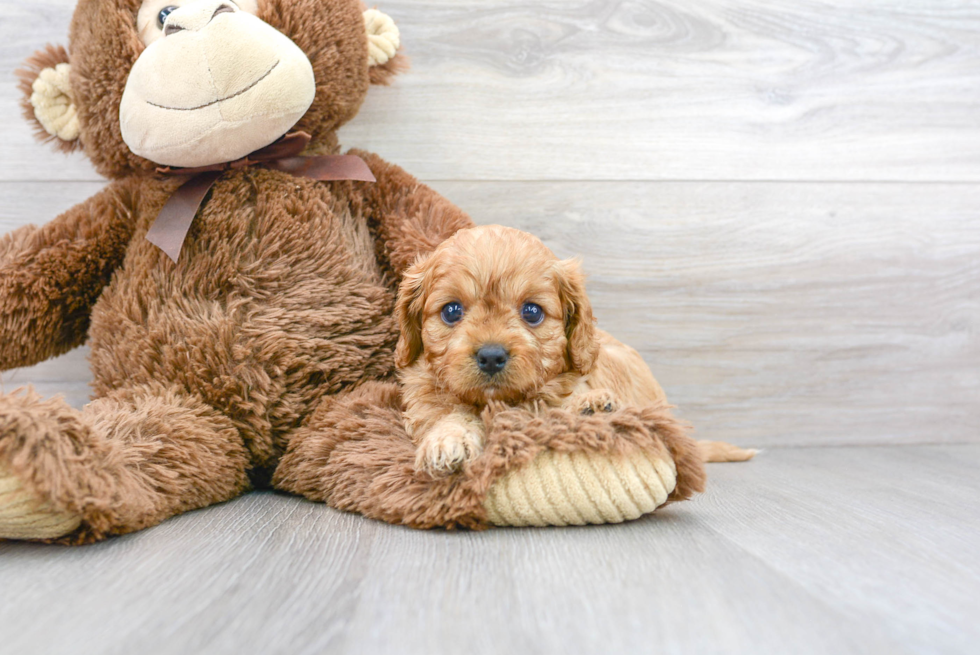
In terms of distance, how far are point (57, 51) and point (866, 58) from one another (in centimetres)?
191

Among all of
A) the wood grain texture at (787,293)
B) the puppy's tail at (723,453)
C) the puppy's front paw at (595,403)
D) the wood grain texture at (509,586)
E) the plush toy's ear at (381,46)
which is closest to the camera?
the wood grain texture at (509,586)

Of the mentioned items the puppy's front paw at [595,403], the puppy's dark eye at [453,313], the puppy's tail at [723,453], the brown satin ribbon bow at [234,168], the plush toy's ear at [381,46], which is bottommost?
the puppy's tail at [723,453]

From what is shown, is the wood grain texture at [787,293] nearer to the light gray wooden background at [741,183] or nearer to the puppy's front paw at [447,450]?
the light gray wooden background at [741,183]

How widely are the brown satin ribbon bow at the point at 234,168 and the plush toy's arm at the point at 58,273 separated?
0.43ft

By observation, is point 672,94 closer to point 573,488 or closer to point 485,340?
point 485,340

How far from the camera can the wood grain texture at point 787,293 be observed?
181 cm

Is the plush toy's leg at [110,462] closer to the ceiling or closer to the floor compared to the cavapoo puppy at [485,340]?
closer to the floor

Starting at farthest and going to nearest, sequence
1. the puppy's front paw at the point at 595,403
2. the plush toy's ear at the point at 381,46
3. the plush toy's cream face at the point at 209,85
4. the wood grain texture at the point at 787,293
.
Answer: the wood grain texture at the point at 787,293, the plush toy's ear at the point at 381,46, the plush toy's cream face at the point at 209,85, the puppy's front paw at the point at 595,403

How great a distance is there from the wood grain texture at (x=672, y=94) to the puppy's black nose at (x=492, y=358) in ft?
2.69

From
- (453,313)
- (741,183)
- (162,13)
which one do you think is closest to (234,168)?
(162,13)

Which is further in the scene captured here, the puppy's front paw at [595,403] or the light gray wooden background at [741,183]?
the light gray wooden background at [741,183]

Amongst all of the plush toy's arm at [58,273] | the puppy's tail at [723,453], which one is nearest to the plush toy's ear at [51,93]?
the plush toy's arm at [58,273]

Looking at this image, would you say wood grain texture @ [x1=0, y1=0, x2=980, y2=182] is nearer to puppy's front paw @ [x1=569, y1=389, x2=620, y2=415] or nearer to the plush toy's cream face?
the plush toy's cream face

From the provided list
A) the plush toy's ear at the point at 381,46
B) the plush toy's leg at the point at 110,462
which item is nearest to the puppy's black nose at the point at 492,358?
the plush toy's leg at the point at 110,462
